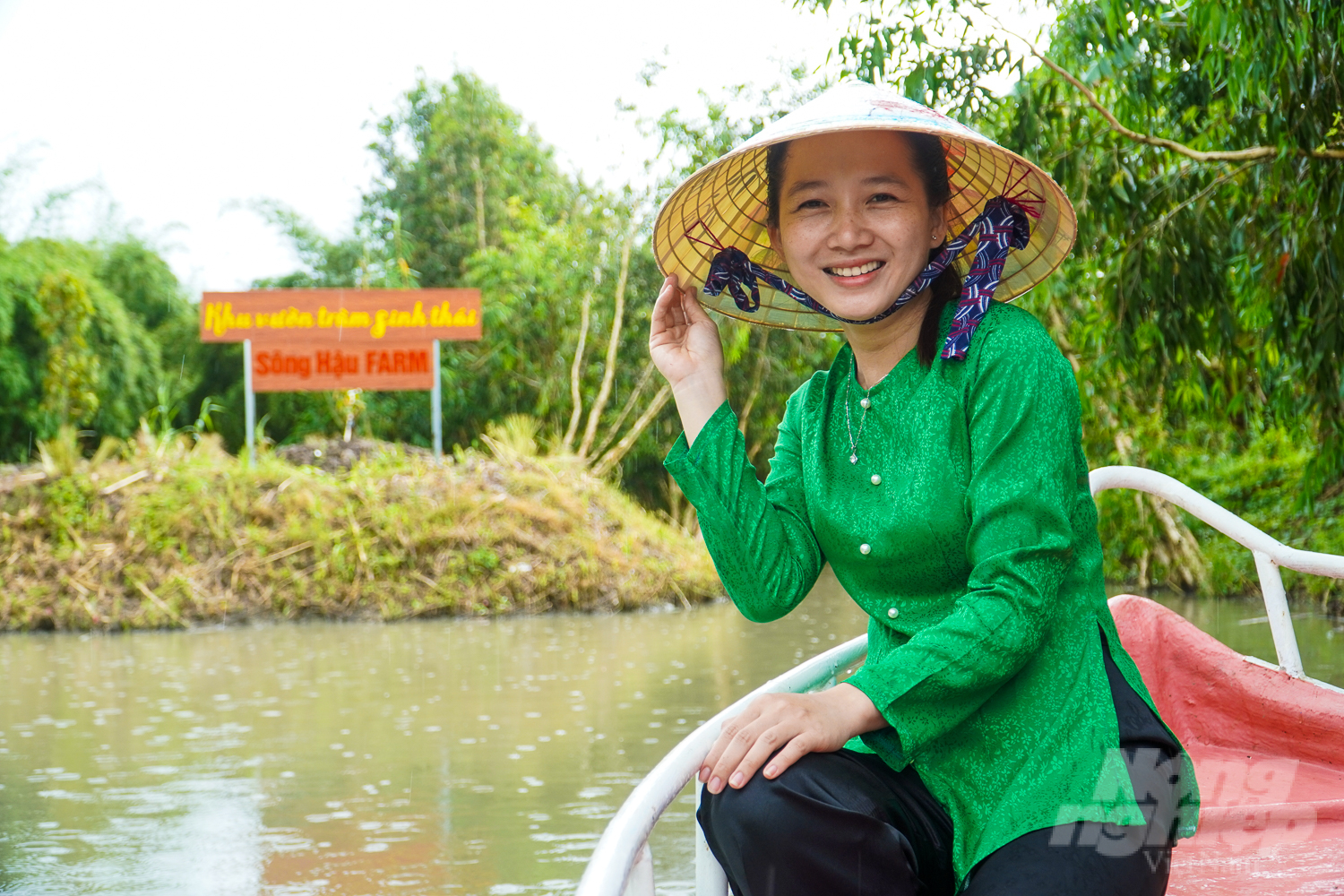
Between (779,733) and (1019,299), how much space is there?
6.07 meters

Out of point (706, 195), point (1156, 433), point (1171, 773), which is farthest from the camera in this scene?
point (1156, 433)

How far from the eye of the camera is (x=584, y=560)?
8969 mm

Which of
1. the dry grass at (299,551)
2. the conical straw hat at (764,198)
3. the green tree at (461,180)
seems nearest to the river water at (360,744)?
the dry grass at (299,551)

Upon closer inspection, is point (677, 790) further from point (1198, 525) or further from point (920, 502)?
point (1198, 525)

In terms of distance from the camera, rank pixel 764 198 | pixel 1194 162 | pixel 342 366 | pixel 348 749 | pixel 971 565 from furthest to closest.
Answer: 1. pixel 342 366
2. pixel 348 749
3. pixel 1194 162
4. pixel 764 198
5. pixel 971 565

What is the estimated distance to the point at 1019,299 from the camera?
6707mm

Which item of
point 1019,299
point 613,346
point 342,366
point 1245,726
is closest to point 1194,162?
point 1019,299

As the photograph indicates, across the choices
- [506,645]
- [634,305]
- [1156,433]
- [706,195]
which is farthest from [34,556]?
[706,195]

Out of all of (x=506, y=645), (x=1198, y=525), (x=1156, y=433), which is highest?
→ (x=1156, y=433)

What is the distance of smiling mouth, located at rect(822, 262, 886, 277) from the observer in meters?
1.21

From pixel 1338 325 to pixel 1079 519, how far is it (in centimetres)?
313

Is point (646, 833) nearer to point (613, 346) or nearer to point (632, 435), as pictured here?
point (632, 435)

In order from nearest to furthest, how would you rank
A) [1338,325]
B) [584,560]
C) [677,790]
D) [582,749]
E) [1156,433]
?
[677,790], [1338,325], [582,749], [1156,433], [584,560]

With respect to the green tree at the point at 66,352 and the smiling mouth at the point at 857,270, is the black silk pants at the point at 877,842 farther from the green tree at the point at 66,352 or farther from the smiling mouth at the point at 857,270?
the green tree at the point at 66,352
